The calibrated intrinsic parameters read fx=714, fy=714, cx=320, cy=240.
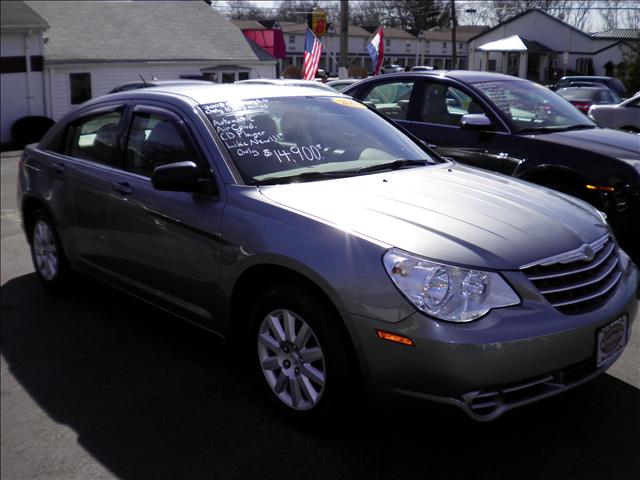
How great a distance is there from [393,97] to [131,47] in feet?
77.5

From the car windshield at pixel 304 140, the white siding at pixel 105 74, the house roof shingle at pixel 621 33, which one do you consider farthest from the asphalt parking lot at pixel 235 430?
the white siding at pixel 105 74

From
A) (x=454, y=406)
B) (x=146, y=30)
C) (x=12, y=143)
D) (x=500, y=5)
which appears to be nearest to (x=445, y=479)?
(x=454, y=406)

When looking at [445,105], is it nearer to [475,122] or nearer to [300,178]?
[475,122]

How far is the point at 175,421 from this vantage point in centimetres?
363

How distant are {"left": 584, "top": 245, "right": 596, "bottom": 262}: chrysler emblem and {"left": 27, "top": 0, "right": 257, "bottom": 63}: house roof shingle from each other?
2456cm

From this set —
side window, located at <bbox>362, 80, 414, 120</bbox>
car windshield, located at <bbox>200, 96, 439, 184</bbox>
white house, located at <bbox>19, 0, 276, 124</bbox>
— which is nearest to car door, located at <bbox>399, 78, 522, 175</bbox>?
side window, located at <bbox>362, 80, 414, 120</bbox>

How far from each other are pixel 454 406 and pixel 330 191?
132 cm

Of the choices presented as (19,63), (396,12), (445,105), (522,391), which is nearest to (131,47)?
(19,63)

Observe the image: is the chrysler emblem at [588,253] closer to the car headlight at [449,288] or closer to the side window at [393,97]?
the car headlight at [449,288]

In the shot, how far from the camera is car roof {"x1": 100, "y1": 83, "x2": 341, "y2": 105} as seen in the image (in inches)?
172

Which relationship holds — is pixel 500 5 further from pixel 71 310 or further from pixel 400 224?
pixel 71 310

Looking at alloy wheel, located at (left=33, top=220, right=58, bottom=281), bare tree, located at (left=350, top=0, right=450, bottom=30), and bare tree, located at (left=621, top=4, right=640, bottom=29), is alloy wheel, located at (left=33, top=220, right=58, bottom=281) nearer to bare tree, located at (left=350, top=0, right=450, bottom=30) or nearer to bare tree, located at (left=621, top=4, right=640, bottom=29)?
bare tree, located at (left=621, top=4, right=640, bottom=29)

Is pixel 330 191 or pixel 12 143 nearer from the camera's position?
pixel 330 191

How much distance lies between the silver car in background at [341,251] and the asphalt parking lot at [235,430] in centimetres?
24
